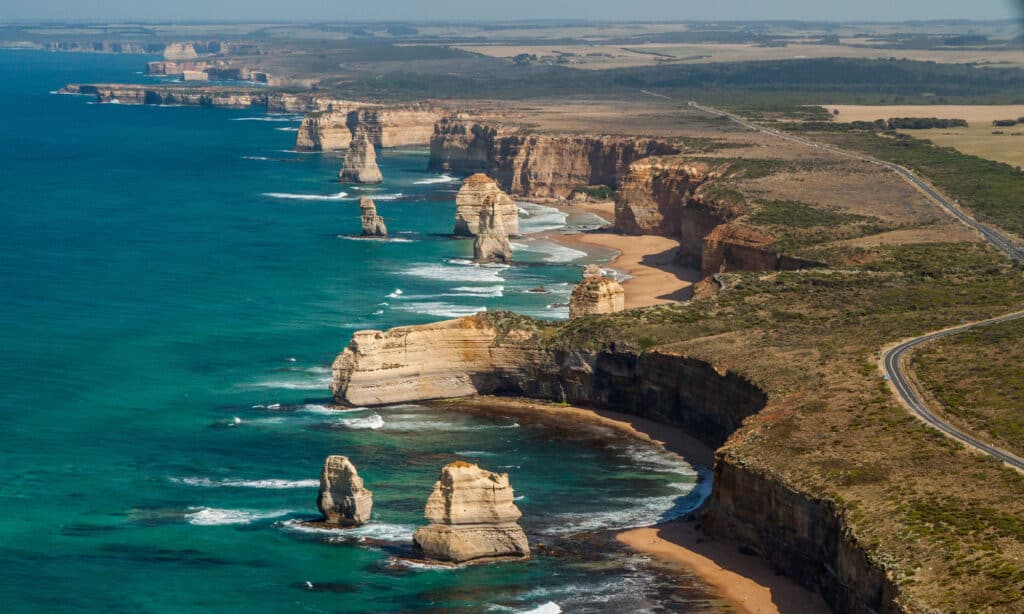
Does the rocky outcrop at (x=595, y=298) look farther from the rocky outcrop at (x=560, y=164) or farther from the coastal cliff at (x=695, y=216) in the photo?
the rocky outcrop at (x=560, y=164)

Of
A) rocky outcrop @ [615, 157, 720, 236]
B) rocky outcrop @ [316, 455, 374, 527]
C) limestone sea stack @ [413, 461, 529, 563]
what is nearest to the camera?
limestone sea stack @ [413, 461, 529, 563]

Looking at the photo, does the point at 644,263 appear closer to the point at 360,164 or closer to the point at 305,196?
the point at 305,196

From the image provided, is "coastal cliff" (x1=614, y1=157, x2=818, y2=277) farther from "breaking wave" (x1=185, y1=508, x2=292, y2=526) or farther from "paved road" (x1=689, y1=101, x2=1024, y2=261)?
"breaking wave" (x1=185, y1=508, x2=292, y2=526)

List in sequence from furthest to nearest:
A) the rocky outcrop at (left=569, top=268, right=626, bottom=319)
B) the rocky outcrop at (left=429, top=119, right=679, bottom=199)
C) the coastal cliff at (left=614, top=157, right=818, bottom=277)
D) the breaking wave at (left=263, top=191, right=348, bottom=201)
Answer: the rocky outcrop at (left=429, top=119, right=679, bottom=199) < the breaking wave at (left=263, top=191, right=348, bottom=201) < the coastal cliff at (left=614, top=157, right=818, bottom=277) < the rocky outcrop at (left=569, top=268, right=626, bottom=319)

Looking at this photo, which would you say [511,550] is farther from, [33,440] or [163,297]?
[163,297]

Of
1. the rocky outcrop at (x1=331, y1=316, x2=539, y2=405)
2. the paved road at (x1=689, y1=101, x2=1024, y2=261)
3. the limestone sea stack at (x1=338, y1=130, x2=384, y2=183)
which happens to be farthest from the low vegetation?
the limestone sea stack at (x1=338, y1=130, x2=384, y2=183)

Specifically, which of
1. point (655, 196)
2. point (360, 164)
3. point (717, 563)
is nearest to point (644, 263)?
point (655, 196)

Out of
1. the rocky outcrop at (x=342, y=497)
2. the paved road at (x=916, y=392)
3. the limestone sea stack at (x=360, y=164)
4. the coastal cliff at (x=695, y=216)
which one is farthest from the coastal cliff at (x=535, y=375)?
the limestone sea stack at (x=360, y=164)
